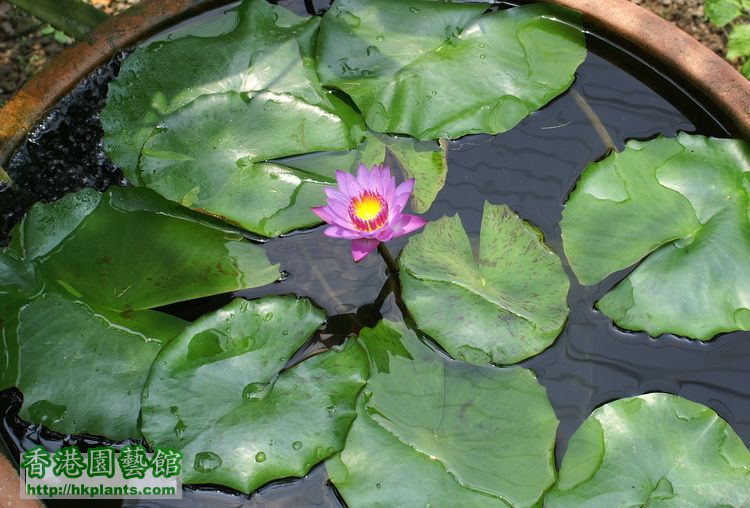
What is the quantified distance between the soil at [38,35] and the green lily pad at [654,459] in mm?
1627

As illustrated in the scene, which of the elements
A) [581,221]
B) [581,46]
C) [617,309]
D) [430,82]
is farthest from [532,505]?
[581,46]

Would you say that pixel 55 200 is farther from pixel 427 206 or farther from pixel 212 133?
pixel 427 206

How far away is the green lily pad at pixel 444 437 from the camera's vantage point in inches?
52.9

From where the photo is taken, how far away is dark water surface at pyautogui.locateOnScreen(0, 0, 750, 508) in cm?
151

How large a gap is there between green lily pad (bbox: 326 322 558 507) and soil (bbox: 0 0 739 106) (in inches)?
68.4

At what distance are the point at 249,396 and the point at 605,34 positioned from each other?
1.35 m

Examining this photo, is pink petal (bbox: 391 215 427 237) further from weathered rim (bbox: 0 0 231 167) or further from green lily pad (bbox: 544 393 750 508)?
weathered rim (bbox: 0 0 231 167)

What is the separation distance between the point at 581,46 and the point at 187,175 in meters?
1.09

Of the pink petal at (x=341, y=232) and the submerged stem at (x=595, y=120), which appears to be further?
the submerged stem at (x=595, y=120)

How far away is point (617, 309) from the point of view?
61.7 inches

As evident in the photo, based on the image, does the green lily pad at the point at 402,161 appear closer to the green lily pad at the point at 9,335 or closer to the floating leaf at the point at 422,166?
the floating leaf at the point at 422,166

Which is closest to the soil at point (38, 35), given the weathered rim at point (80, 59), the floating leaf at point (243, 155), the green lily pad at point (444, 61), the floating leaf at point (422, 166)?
the weathered rim at point (80, 59)

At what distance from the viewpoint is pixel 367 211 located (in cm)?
147

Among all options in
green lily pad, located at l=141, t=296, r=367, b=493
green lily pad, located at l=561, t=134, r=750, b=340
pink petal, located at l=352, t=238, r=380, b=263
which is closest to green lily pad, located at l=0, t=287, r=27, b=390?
green lily pad, located at l=141, t=296, r=367, b=493
